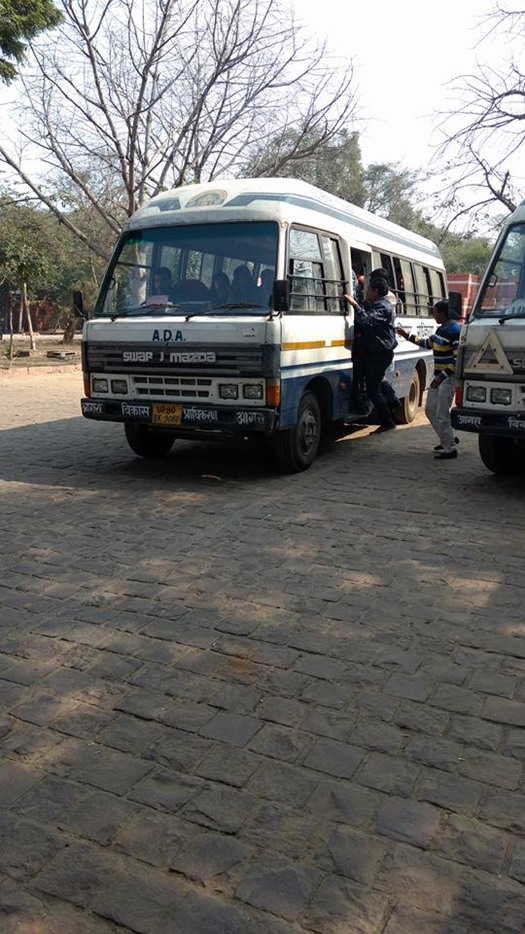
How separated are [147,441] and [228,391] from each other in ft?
5.89

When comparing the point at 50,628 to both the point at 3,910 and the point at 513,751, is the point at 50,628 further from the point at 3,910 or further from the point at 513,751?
the point at 513,751

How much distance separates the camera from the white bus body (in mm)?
6484

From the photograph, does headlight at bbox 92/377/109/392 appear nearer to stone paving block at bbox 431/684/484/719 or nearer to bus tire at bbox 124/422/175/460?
bus tire at bbox 124/422/175/460

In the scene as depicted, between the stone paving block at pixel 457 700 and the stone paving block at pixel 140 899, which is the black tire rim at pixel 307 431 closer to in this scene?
the stone paving block at pixel 457 700

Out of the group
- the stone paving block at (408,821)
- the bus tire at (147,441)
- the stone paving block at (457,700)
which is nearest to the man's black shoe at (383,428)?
the bus tire at (147,441)

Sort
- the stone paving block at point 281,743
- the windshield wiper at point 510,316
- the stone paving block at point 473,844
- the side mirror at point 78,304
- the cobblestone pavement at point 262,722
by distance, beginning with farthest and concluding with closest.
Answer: the side mirror at point 78,304 → the windshield wiper at point 510,316 → the stone paving block at point 281,743 → the stone paving block at point 473,844 → the cobblestone pavement at point 262,722

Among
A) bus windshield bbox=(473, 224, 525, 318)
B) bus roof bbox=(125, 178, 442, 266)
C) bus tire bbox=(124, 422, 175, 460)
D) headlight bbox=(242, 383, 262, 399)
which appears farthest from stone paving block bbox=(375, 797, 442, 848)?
bus tire bbox=(124, 422, 175, 460)

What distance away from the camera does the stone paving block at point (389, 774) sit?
8.83ft

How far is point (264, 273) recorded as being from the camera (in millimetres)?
6949

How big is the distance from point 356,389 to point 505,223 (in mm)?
2516

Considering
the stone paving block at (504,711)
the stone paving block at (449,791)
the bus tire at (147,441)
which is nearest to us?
the stone paving block at (449,791)

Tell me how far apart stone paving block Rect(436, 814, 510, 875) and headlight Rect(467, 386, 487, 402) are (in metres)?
4.74

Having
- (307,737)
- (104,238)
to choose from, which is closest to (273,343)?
(307,737)

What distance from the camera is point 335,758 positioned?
112 inches
